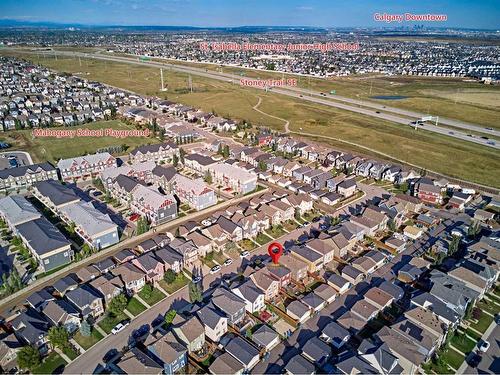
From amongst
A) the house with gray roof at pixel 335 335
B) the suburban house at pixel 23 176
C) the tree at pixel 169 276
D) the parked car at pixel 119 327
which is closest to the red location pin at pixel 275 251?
the house with gray roof at pixel 335 335

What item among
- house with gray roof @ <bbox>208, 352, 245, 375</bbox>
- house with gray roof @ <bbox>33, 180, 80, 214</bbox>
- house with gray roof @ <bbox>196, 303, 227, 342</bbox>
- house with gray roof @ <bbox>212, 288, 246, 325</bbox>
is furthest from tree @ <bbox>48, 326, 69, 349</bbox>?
house with gray roof @ <bbox>33, 180, 80, 214</bbox>

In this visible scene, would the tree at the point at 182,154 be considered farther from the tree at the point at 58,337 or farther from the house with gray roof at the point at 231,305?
the tree at the point at 58,337

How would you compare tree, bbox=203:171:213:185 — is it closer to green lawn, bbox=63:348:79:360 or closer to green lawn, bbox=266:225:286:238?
green lawn, bbox=266:225:286:238

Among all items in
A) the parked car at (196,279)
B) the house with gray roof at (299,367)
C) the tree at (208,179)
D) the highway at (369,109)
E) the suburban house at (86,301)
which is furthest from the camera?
the highway at (369,109)

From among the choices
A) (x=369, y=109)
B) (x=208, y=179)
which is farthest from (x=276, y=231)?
(x=369, y=109)

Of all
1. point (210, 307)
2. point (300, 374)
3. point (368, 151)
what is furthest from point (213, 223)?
point (368, 151)

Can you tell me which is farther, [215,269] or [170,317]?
[215,269]

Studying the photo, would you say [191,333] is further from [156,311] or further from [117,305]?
[117,305]
